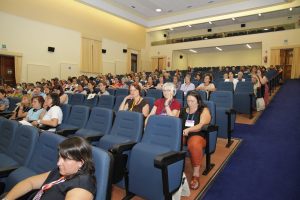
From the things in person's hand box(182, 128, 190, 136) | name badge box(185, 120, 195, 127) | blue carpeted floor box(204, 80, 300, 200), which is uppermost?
name badge box(185, 120, 195, 127)

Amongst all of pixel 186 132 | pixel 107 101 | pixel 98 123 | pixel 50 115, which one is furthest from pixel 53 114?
pixel 186 132

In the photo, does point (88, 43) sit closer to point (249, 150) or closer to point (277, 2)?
point (277, 2)

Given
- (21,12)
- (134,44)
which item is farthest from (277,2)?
(21,12)

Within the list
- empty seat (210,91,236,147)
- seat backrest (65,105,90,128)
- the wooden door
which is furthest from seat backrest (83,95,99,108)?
the wooden door

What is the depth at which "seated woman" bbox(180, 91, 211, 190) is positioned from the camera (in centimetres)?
237

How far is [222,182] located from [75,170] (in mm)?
1719

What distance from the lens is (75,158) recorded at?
4.08ft

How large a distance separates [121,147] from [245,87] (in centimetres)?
416

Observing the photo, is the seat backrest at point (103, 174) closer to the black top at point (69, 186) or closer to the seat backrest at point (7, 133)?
the black top at point (69, 186)

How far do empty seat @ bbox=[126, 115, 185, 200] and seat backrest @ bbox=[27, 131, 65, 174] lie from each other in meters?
0.71

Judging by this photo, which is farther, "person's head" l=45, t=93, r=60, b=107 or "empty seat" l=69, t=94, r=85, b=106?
"empty seat" l=69, t=94, r=85, b=106

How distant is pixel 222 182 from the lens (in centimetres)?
241

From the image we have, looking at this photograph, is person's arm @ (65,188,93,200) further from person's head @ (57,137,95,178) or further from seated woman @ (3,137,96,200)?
person's head @ (57,137,95,178)

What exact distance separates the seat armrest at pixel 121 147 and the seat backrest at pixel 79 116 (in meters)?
1.25
